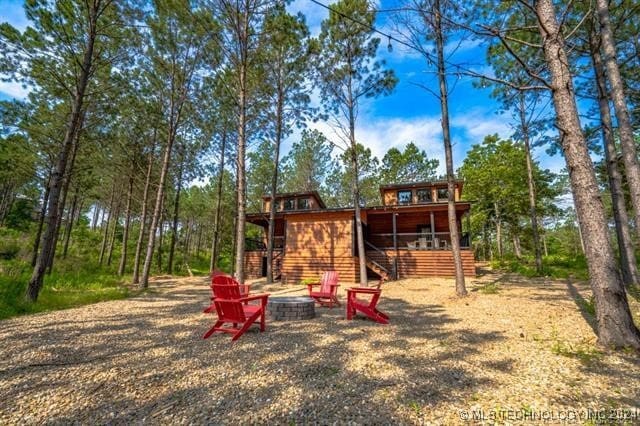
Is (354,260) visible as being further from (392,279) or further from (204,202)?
(204,202)

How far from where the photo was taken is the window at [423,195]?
18.5m

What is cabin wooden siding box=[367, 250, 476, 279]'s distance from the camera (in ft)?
42.1

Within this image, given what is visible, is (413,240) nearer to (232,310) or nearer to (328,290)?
(328,290)

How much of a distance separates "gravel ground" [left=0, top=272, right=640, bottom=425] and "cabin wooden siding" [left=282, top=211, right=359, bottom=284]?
8414mm

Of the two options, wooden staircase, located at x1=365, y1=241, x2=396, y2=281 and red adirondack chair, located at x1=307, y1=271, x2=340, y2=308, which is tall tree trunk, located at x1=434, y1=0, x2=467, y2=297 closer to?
red adirondack chair, located at x1=307, y1=271, x2=340, y2=308

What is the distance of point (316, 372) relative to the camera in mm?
2994

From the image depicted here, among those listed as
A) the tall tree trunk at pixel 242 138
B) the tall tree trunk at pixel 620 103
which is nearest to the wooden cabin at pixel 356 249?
the tall tree trunk at pixel 242 138

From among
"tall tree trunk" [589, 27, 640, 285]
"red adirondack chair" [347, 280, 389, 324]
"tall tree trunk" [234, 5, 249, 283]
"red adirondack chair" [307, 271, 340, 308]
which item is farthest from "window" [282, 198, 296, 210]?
"tall tree trunk" [589, 27, 640, 285]

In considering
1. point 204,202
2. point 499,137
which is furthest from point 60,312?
point 499,137

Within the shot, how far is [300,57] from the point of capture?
1354 cm

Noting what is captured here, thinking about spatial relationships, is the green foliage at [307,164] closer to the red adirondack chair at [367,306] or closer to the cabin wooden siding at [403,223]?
the cabin wooden siding at [403,223]

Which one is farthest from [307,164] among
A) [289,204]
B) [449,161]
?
[449,161]

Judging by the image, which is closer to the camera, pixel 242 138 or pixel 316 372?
pixel 316 372

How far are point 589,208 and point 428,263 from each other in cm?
995
